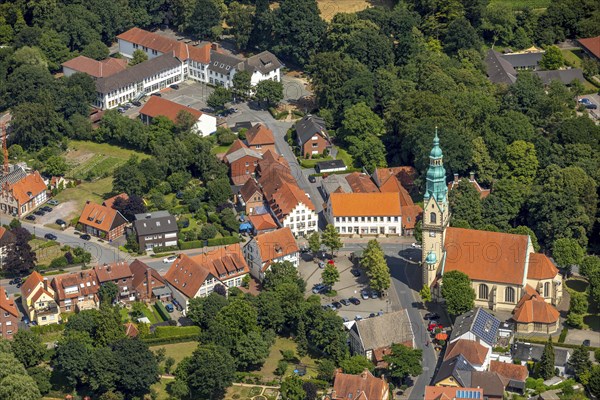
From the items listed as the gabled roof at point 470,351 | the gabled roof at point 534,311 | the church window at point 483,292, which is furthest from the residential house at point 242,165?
the gabled roof at point 470,351

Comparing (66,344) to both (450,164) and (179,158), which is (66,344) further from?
(450,164)

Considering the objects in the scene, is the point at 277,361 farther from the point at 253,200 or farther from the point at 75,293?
the point at 253,200

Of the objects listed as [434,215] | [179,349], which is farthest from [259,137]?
[179,349]

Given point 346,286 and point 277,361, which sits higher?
point 346,286

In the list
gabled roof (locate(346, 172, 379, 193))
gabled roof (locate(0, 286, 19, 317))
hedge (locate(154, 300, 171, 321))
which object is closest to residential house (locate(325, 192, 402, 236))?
gabled roof (locate(346, 172, 379, 193))

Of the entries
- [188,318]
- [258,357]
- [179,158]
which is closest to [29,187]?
[179,158]

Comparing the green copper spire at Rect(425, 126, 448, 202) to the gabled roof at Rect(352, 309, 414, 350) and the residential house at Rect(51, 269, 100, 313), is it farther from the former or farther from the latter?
the residential house at Rect(51, 269, 100, 313)
